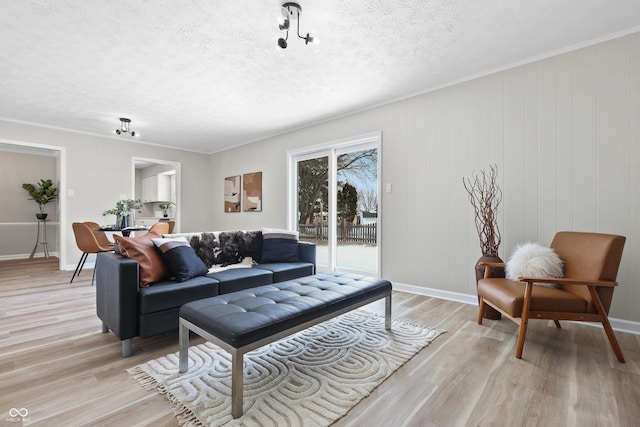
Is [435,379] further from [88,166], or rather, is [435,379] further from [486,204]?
[88,166]

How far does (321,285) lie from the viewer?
91.2 inches

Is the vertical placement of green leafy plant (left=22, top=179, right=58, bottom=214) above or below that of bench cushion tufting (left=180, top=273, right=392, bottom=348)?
above

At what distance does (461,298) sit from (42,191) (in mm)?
8487

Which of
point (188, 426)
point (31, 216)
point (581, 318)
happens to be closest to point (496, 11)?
point (581, 318)

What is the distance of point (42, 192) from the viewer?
21.4 feet

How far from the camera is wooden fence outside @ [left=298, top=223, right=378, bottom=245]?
170 inches

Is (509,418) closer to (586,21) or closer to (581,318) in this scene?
(581,318)

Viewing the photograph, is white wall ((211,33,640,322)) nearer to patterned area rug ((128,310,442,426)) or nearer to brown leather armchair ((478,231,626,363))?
brown leather armchair ((478,231,626,363))

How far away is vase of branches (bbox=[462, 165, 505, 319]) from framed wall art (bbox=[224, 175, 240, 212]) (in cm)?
464

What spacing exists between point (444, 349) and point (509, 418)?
729mm

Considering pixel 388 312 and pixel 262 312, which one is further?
pixel 388 312

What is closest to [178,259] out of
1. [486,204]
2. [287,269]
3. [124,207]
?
[287,269]

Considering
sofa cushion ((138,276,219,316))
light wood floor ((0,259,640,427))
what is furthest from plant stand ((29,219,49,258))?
sofa cushion ((138,276,219,316))

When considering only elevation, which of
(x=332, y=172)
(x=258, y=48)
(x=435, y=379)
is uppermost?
(x=258, y=48)
